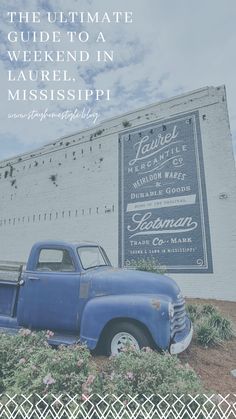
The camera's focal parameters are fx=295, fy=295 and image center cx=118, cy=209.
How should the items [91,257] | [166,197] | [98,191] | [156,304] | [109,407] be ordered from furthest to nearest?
[98,191]
[166,197]
[91,257]
[156,304]
[109,407]

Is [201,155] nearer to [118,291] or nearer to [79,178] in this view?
[79,178]

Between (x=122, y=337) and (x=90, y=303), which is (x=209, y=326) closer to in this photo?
(x=122, y=337)

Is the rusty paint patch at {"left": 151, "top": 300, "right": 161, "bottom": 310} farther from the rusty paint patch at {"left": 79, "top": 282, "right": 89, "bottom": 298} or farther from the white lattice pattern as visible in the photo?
the white lattice pattern

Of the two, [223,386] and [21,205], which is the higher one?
[21,205]

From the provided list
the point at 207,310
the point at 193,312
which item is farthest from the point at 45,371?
the point at 207,310

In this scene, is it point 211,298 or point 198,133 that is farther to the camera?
point 198,133

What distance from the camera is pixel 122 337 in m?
Result: 4.36

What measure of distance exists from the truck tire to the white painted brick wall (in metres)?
7.34

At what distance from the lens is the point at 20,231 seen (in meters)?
17.2

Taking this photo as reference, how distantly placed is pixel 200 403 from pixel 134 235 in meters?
10.3

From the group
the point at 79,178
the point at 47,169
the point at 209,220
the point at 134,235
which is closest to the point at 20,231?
the point at 47,169

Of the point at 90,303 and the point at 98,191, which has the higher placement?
the point at 98,191

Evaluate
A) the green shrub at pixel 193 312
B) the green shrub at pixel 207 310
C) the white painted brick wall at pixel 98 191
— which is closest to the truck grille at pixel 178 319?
the green shrub at pixel 193 312

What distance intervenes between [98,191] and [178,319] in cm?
1027
